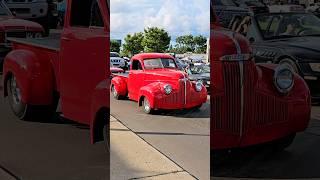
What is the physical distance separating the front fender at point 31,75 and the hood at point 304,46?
4.89 ft

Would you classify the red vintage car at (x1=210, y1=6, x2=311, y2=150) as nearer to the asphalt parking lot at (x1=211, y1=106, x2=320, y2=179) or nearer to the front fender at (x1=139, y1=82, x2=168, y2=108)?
the asphalt parking lot at (x1=211, y1=106, x2=320, y2=179)

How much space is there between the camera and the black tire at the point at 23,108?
2820 millimetres

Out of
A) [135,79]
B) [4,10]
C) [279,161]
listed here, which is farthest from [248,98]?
[4,10]

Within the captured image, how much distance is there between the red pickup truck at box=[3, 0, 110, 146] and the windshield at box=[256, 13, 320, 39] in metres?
0.94

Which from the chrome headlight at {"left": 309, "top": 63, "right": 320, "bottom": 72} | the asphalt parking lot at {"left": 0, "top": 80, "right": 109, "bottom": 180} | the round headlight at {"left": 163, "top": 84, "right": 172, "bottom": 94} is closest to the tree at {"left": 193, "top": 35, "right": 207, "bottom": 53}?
the round headlight at {"left": 163, "top": 84, "right": 172, "bottom": 94}

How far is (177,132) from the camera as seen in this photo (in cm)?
251

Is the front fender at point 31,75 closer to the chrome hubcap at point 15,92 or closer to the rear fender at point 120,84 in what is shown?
the chrome hubcap at point 15,92

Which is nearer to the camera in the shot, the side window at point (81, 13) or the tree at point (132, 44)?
the tree at point (132, 44)

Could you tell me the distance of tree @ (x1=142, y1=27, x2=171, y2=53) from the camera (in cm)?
249

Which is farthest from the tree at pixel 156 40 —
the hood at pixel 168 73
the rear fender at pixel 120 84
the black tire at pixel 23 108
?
the black tire at pixel 23 108

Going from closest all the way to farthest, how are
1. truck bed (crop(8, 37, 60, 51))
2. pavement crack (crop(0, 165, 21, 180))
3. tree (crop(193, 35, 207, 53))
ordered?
1. tree (crop(193, 35, 207, 53))
2. truck bed (crop(8, 37, 60, 51))
3. pavement crack (crop(0, 165, 21, 180))

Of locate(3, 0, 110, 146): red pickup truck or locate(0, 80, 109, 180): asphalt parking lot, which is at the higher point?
locate(3, 0, 110, 146): red pickup truck

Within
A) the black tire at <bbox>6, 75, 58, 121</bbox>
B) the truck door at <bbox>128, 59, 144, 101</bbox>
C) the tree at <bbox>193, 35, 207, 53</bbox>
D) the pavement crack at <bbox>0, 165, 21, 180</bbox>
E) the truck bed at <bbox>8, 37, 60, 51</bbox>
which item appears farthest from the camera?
the pavement crack at <bbox>0, 165, 21, 180</bbox>

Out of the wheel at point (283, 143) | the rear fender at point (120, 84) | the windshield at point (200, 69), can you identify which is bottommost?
the wheel at point (283, 143)
